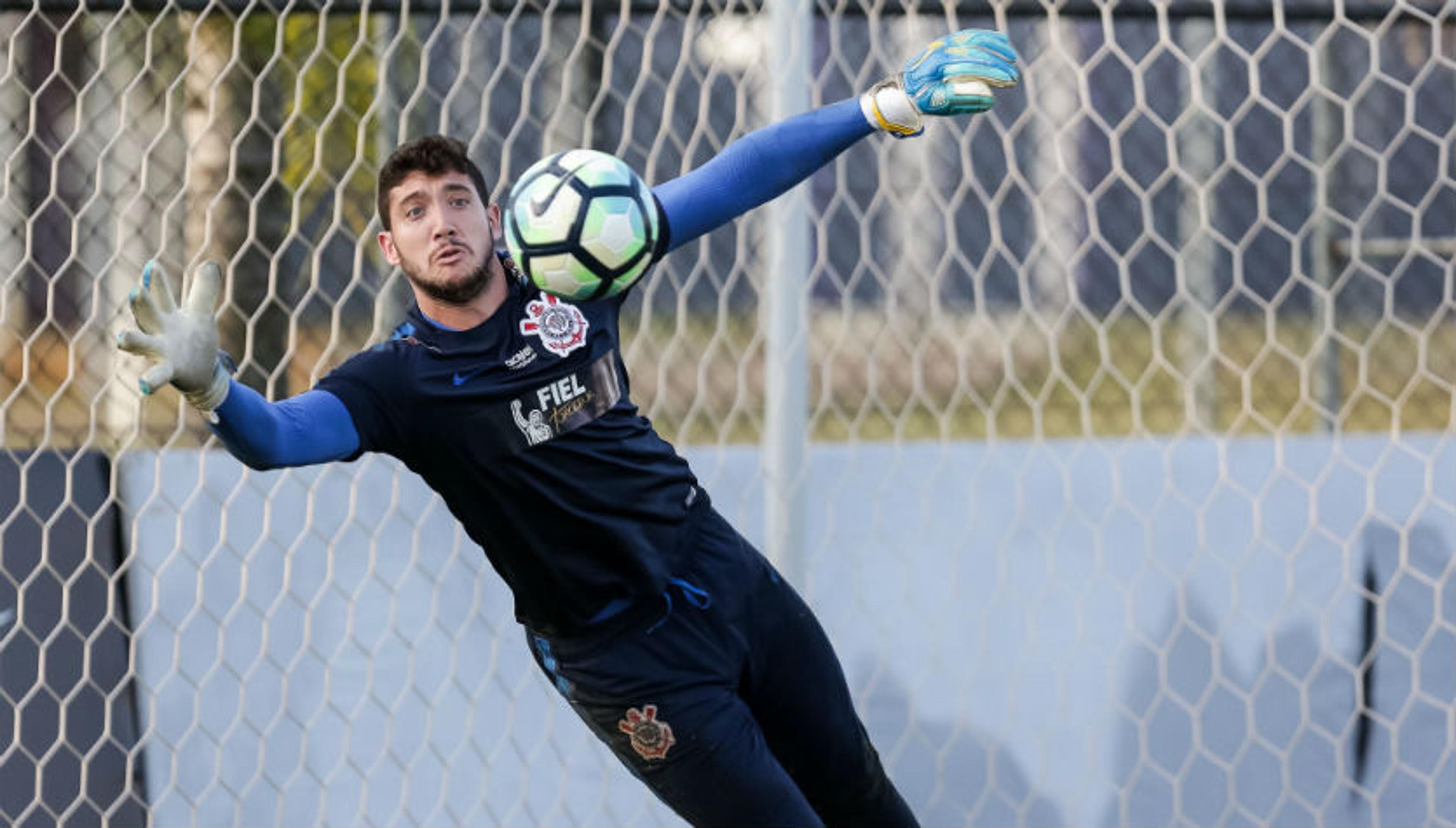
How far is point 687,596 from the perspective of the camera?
267cm

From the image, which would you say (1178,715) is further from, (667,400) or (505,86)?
(505,86)

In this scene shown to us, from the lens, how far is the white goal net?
365cm

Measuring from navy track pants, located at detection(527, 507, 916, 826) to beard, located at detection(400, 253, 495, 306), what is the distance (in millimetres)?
536

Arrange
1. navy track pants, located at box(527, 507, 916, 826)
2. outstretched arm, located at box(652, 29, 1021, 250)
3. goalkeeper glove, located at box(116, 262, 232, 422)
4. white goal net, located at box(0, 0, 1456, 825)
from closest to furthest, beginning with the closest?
→ goalkeeper glove, located at box(116, 262, 232, 422)
navy track pants, located at box(527, 507, 916, 826)
outstretched arm, located at box(652, 29, 1021, 250)
white goal net, located at box(0, 0, 1456, 825)

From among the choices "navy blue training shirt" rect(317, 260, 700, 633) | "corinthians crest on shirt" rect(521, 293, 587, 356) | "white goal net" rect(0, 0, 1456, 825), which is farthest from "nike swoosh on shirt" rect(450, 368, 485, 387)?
"white goal net" rect(0, 0, 1456, 825)

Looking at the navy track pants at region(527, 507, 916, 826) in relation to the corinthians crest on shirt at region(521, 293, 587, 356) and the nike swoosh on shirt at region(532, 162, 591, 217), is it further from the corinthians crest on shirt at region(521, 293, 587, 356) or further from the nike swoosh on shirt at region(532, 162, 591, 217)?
the nike swoosh on shirt at region(532, 162, 591, 217)

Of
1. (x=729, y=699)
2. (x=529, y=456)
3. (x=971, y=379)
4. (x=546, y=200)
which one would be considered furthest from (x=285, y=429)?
(x=971, y=379)

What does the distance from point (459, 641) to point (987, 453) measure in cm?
126

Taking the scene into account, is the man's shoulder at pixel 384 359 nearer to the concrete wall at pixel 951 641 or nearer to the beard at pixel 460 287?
the beard at pixel 460 287

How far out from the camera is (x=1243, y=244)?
144 inches

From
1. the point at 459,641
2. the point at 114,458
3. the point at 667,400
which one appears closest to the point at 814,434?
the point at 667,400

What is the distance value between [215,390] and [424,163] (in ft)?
2.09

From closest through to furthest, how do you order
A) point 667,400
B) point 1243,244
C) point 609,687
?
1. point 609,687
2. point 1243,244
3. point 667,400

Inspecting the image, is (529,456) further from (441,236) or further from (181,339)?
(181,339)
